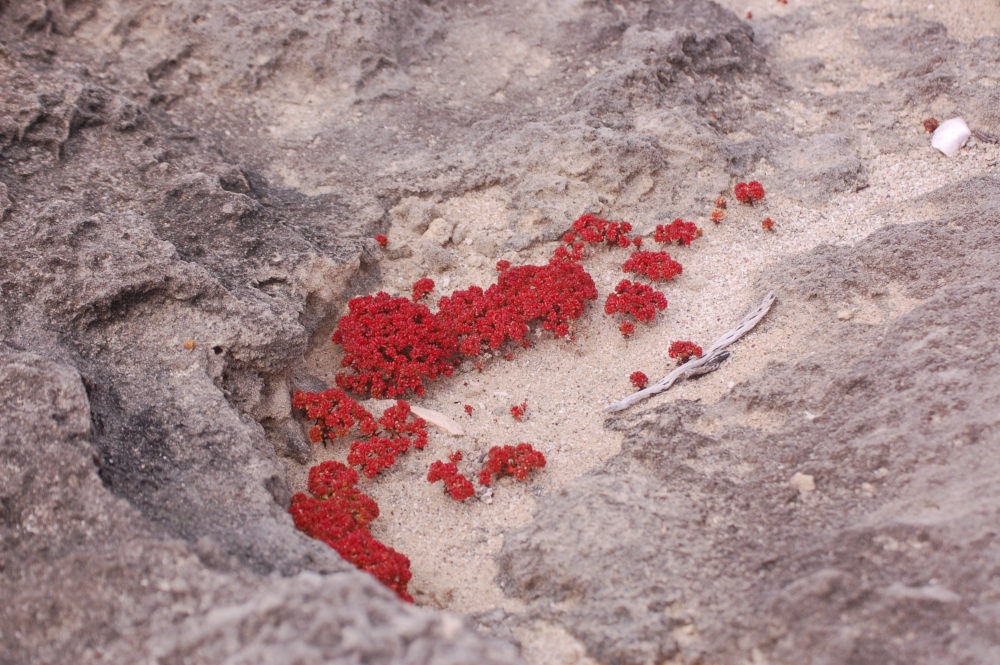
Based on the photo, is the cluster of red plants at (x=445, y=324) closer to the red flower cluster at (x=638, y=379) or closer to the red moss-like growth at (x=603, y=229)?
the red moss-like growth at (x=603, y=229)

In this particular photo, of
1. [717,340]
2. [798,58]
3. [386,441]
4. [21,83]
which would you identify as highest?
[798,58]

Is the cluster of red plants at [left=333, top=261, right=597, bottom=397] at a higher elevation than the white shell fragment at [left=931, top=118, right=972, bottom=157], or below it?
Answer: below

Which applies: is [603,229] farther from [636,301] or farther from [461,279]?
[461,279]

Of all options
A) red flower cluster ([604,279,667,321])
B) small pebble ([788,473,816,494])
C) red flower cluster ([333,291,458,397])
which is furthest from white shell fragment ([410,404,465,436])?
small pebble ([788,473,816,494])

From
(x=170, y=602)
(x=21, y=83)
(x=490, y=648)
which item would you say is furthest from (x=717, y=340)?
(x=21, y=83)

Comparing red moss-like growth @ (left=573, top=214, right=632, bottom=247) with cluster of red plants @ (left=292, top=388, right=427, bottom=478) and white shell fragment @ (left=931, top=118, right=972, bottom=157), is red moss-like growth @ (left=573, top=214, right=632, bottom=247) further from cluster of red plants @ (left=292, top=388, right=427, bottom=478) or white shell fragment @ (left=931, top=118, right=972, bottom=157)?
white shell fragment @ (left=931, top=118, right=972, bottom=157)

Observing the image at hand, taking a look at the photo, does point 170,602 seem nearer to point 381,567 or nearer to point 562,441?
point 381,567
